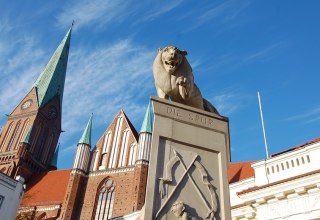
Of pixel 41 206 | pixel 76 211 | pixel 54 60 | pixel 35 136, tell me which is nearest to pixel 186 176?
pixel 76 211

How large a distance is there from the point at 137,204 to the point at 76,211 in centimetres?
643

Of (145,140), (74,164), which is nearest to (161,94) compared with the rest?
(145,140)

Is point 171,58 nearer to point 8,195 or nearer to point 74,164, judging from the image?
point 8,195

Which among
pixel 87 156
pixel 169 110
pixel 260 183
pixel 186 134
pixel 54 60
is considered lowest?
pixel 186 134

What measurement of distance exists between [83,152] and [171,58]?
102ft

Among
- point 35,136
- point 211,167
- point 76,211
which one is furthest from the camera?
point 35,136

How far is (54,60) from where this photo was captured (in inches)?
2233

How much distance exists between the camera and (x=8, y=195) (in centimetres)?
2091

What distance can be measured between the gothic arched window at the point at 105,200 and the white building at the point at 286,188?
22.2 metres

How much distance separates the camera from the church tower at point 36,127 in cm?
4297

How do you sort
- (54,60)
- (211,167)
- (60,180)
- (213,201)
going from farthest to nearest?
1. (54,60)
2. (60,180)
3. (211,167)
4. (213,201)

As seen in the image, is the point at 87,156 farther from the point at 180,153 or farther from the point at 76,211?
the point at 180,153

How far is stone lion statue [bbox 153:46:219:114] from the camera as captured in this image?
13.9 feet

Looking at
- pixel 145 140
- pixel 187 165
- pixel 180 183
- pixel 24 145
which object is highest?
pixel 24 145
